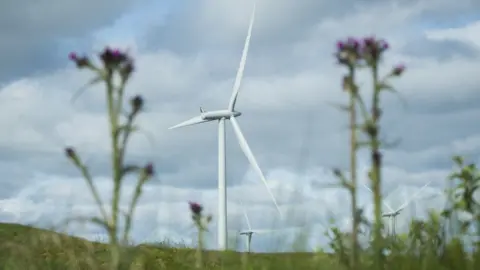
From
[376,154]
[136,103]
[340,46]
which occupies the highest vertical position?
[340,46]

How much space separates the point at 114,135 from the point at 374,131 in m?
1.38

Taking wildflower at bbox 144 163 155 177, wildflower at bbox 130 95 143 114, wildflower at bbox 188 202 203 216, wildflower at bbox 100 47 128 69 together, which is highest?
wildflower at bbox 100 47 128 69

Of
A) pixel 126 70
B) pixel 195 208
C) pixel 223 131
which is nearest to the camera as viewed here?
pixel 126 70

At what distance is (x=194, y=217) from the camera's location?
443 centimetres

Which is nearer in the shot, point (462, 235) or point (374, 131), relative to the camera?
point (374, 131)

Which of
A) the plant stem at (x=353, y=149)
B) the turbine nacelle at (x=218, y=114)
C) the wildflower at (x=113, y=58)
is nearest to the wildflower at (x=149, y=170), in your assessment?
the wildflower at (x=113, y=58)

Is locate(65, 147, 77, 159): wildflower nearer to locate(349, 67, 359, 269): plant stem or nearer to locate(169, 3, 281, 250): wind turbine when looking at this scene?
locate(349, 67, 359, 269): plant stem

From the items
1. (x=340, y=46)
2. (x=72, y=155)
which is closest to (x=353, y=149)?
(x=340, y=46)

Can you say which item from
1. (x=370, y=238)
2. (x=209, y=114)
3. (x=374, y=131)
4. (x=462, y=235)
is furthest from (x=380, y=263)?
(x=209, y=114)

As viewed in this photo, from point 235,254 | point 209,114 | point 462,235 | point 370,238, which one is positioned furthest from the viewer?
point 209,114

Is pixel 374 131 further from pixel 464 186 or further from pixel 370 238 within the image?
pixel 464 186

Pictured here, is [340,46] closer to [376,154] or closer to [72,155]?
[376,154]

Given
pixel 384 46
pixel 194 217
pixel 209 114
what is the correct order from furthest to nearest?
pixel 209 114
pixel 194 217
pixel 384 46

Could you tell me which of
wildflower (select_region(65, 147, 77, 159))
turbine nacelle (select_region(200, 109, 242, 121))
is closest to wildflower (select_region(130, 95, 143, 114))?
wildflower (select_region(65, 147, 77, 159))
